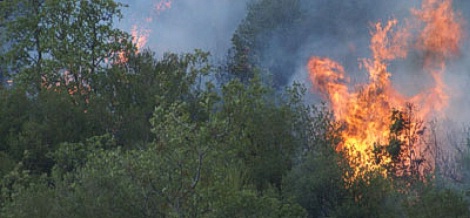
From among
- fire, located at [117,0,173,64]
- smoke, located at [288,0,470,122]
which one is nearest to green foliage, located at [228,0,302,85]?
smoke, located at [288,0,470,122]

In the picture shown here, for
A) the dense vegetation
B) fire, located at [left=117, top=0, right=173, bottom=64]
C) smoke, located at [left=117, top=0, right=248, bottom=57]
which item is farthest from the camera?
fire, located at [left=117, top=0, right=173, bottom=64]

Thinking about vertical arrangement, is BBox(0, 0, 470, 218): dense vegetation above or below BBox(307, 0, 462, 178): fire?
below

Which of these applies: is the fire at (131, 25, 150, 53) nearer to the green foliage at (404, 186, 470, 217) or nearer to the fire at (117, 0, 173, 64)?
the fire at (117, 0, 173, 64)

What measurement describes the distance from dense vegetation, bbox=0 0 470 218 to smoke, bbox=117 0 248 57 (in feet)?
111

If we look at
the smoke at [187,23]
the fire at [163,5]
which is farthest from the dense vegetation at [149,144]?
the fire at [163,5]

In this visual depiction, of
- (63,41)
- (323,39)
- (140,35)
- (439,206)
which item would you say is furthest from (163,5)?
(439,206)

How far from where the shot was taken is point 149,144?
639 inches

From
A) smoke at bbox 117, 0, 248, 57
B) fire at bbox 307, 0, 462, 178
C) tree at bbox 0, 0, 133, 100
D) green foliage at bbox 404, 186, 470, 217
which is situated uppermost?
smoke at bbox 117, 0, 248, 57

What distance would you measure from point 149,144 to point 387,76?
90.2 feet

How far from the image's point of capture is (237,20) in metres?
67.9

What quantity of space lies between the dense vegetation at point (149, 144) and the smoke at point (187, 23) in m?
33.8

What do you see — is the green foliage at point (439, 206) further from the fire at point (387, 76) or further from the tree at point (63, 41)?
the tree at point (63, 41)

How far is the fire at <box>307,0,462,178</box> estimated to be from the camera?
35.2 metres

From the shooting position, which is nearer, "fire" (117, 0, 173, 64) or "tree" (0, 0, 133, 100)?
"tree" (0, 0, 133, 100)
